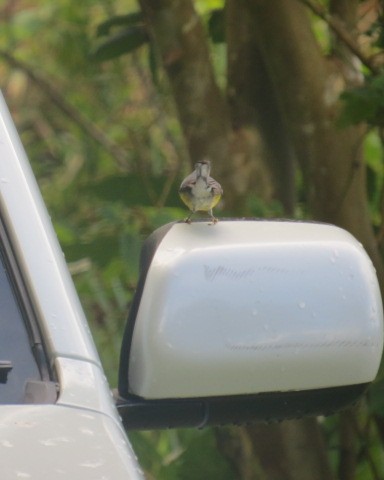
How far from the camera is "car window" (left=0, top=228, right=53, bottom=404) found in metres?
1.83

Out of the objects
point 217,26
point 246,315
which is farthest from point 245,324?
point 217,26

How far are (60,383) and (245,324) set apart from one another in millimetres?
278

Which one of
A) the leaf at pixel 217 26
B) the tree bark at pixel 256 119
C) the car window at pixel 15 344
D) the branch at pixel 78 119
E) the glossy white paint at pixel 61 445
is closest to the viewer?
the glossy white paint at pixel 61 445

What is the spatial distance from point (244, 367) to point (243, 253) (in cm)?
16

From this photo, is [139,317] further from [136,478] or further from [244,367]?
[136,478]

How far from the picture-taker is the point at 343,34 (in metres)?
3.86

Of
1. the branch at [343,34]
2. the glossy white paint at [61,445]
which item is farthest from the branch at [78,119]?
the glossy white paint at [61,445]

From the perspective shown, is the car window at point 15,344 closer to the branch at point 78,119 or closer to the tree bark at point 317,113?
the tree bark at point 317,113

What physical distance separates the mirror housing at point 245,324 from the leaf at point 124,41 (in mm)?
2500

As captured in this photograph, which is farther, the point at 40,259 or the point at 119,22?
the point at 119,22

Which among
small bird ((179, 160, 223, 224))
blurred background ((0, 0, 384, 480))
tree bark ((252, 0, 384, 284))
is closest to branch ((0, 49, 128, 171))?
blurred background ((0, 0, 384, 480))

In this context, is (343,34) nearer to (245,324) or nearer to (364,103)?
(364,103)

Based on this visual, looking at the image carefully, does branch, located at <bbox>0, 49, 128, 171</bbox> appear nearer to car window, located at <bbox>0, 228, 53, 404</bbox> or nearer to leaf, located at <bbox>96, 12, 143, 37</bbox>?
leaf, located at <bbox>96, 12, 143, 37</bbox>

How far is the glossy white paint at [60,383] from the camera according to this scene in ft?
5.21
